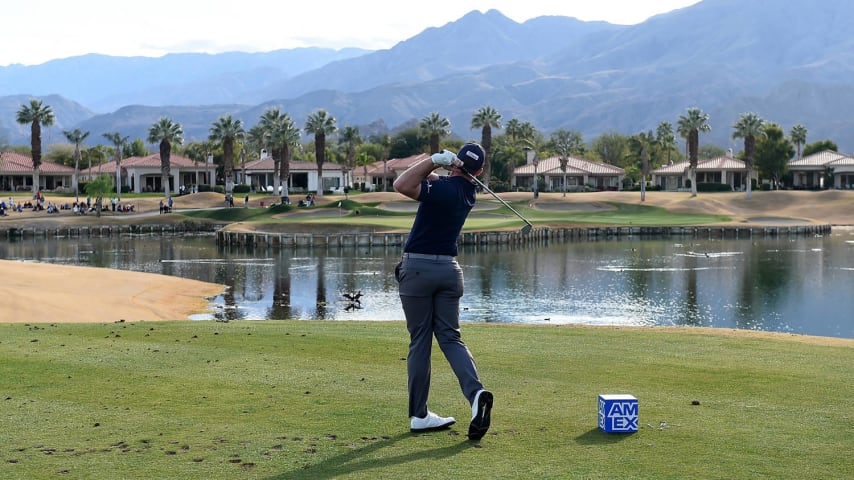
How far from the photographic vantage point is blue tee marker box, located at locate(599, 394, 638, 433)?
31.1 feet

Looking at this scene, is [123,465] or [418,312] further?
[418,312]

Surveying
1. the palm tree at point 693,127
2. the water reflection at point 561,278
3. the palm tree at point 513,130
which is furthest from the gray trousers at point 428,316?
the palm tree at point 513,130

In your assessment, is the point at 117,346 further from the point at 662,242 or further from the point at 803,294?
the point at 662,242

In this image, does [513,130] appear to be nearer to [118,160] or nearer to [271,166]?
[271,166]

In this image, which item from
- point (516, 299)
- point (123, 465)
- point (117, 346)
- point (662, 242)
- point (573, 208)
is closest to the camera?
point (123, 465)

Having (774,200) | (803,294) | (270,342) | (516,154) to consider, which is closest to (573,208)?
(774,200)

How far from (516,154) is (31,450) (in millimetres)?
141163

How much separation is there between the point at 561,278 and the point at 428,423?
145 ft

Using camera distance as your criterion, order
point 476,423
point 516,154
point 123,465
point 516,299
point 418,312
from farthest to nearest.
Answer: point 516,154, point 516,299, point 418,312, point 476,423, point 123,465

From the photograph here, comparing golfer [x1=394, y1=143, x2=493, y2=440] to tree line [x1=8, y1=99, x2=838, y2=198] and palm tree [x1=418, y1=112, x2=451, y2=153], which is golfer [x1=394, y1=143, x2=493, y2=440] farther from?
palm tree [x1=418, y1=112, x2=451, y2=153]

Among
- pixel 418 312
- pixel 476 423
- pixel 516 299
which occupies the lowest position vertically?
pixel 516 299

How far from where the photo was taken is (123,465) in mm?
8453

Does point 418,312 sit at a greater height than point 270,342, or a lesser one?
greater

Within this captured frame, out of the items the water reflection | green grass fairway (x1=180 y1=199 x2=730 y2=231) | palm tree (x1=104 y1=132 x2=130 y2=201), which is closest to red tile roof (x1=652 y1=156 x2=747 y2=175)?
green grass fairway (x1=180 y1=199 x2=730 y2=231)
